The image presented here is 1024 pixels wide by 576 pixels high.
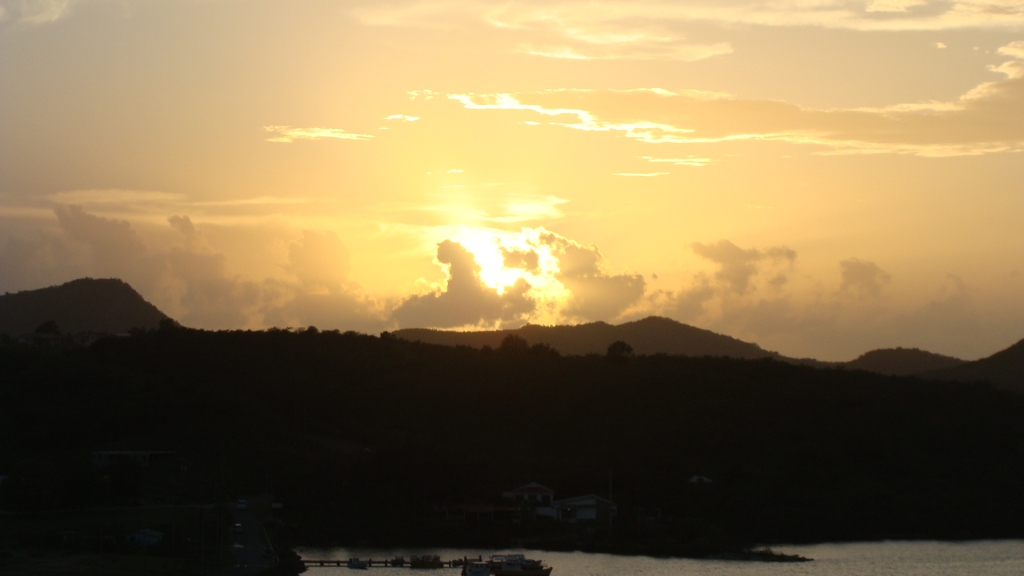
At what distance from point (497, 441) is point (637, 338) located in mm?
69365

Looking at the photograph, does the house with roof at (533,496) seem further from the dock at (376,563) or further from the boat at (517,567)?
the boat at (517,567)

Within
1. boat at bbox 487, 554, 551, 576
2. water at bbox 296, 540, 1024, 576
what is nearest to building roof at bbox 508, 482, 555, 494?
water at bbox 296, 540, 1024, 576

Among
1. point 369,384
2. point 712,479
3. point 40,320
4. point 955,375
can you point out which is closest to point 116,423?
point 369,384

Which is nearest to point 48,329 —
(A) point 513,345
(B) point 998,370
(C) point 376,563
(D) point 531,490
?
(A) point 513,345

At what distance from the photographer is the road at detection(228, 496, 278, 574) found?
46.8 meters

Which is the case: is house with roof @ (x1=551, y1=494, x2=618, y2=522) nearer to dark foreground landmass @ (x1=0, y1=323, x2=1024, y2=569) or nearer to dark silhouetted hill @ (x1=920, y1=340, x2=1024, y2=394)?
dark foreground landmass @ (x1=0, y1=323, x2=1024, y2=569)

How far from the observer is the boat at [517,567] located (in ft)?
169

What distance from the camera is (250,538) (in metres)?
54.1

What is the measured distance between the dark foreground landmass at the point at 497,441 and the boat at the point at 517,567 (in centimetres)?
1055

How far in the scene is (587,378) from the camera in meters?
103

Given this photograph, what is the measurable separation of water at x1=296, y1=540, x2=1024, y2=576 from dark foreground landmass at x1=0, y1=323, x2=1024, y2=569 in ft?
8.79

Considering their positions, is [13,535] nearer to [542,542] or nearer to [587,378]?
[542,542]

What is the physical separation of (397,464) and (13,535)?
27.4m

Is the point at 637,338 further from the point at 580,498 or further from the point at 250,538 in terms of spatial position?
the point at 250,538
